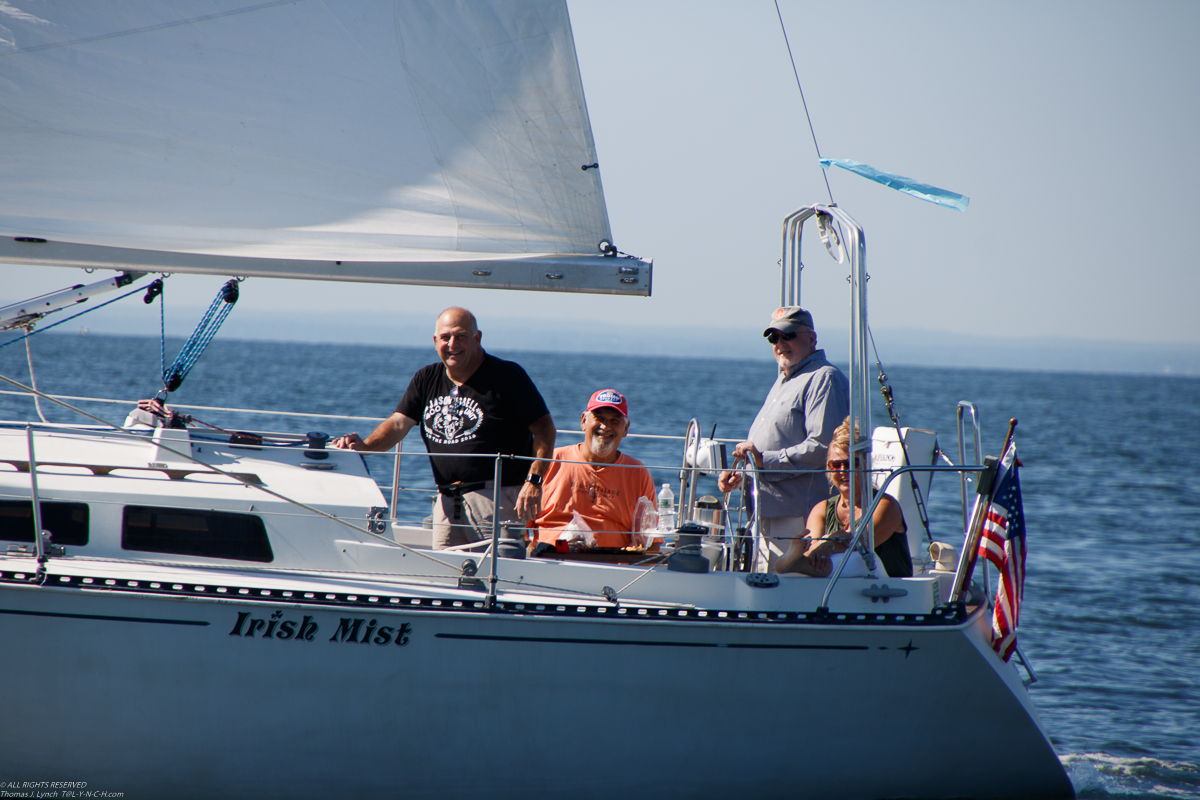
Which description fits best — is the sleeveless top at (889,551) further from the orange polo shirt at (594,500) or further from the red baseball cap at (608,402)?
the red baseball cap at (608,402)

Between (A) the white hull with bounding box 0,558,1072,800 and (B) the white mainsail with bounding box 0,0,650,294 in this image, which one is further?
(B) the white mainsail with bounding box 0,0,650,294

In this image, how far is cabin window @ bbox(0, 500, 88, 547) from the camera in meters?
4.94

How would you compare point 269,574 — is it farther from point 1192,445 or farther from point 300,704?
point 1192,445

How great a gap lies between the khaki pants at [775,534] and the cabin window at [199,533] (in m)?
2.52

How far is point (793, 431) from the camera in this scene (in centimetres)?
541

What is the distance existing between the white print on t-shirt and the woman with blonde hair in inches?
69.4

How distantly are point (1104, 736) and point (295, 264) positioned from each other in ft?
20.9

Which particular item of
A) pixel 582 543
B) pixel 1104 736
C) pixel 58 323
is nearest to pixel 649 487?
pixel 582 543

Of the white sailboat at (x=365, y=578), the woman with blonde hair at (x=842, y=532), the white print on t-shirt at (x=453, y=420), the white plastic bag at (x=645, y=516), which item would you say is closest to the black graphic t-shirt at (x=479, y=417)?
the white print on t-shirt at (x=453, y=420)

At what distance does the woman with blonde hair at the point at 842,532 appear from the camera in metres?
5.01

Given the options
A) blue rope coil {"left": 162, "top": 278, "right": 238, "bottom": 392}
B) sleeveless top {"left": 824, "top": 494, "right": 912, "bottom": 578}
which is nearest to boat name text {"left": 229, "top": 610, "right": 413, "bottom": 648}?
sleeveless top {"left": 824, "top": 494, "right": 912, "bottom": 578}

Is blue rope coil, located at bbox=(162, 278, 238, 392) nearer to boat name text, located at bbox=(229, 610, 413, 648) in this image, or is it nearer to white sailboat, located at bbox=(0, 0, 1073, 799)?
white sailboat, located at bbox=(0, 0, 1073, 799)

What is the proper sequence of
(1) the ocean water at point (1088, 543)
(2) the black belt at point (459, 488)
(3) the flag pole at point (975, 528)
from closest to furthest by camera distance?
1. (3) the flag pole at point (975, 528)
2. (2) the black belt at point (459, 488)
3. (1) the ocean water at point (1088, 543)

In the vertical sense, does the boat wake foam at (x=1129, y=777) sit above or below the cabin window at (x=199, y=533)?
below
